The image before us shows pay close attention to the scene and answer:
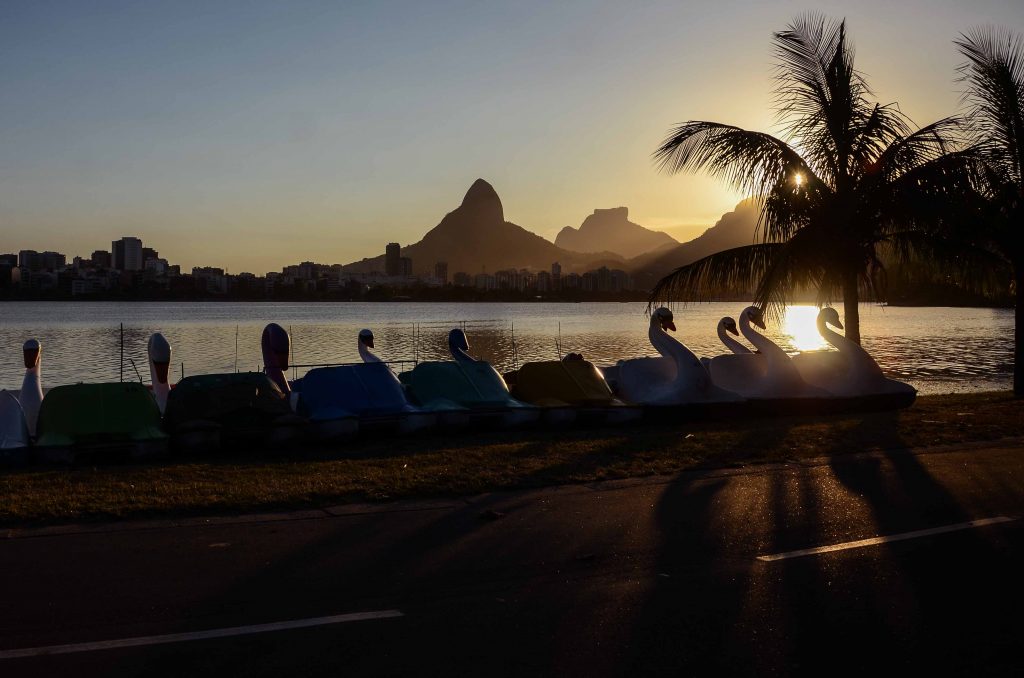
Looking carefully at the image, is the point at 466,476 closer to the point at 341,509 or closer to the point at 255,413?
the point at 341,509

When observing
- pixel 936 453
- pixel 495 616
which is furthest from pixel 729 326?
pixel 495 616

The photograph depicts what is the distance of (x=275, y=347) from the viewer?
16.0 m

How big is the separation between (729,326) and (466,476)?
11.0m

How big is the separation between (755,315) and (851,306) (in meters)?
1.91

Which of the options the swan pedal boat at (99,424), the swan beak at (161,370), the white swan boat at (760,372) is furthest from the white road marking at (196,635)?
the white swan boat at (760,372)

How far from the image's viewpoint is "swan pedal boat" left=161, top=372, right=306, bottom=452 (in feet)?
40.3

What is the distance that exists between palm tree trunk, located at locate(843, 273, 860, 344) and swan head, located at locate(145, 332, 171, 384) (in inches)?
472

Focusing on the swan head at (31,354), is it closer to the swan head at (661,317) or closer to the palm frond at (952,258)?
the swan head at (661,317)

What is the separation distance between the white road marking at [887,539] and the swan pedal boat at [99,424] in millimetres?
7940

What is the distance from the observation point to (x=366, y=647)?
16.4ft

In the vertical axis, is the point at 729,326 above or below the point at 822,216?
below

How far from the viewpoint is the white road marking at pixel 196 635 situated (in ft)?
16.0

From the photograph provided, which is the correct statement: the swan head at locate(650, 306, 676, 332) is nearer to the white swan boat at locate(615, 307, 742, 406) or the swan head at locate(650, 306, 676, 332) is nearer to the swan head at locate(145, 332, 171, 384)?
the white swan boat at locate(615, 307, 742, 406)

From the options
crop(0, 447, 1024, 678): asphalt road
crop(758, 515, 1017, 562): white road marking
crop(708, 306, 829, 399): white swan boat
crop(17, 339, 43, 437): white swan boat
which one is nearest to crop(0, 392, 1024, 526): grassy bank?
crop(0, 447, 1024, 678): asphalt road
